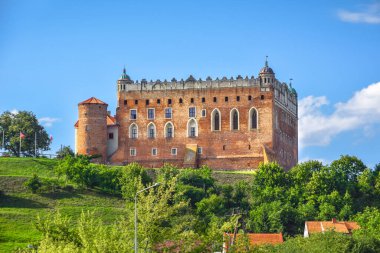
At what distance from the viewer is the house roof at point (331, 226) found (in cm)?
9356

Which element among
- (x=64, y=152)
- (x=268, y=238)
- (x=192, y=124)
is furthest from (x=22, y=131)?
(x=268, y=238)

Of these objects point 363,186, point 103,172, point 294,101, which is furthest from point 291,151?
point 103,172

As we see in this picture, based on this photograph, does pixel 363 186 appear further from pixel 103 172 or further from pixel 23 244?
pixel 23 244

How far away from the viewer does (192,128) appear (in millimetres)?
114938

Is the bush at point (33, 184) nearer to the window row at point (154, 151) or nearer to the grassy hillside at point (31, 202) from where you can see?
the grassy hillside at point (31, 202)

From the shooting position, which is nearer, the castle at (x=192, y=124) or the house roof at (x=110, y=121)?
the castle at (x=192, y=124)

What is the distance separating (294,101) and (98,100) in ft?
74.1

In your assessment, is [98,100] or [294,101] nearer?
[98,100]

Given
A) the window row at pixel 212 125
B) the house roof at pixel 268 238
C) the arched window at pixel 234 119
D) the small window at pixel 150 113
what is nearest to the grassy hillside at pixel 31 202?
the window row at pixel 212 125

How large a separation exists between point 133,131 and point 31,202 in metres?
18.6

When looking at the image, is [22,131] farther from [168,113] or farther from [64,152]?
[168,113]

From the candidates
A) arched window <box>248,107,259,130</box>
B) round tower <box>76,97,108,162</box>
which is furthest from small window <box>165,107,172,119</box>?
arched window <box>248,107,259,130</box>

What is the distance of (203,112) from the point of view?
11462 cm

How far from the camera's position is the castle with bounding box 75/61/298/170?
370ft
